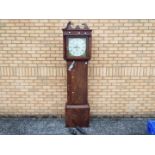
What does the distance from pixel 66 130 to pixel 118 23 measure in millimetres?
2418

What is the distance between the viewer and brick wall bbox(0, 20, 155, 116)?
5.54 m

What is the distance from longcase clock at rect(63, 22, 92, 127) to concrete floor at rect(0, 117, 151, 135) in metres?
0.25

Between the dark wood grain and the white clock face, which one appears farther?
the dark wood grain

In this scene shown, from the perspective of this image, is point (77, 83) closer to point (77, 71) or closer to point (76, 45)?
point (77, 71)

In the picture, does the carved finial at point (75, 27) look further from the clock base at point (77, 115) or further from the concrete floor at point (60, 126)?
the concrete floor at point (60, 126)

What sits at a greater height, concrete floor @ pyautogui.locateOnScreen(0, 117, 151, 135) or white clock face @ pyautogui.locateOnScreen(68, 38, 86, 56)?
white clock face @ pyautogui.locateOnScreen(68, 38, 86, 56)

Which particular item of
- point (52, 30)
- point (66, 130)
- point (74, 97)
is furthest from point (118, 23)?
point (66, 130)

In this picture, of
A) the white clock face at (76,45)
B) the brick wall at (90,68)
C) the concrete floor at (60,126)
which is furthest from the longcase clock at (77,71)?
the brick wall at (90,68)

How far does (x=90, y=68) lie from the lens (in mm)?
5734

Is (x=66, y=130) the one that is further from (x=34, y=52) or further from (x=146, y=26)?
(x=146, y=26)

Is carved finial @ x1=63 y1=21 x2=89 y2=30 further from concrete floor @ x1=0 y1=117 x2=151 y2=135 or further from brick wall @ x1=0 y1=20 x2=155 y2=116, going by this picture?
concrete floor @ x1=0 y1=117 x2=151 y2=135

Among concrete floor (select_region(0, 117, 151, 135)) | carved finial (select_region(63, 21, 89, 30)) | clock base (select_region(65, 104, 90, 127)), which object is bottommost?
concrete floor (select_region(0, 117, 151, 135))

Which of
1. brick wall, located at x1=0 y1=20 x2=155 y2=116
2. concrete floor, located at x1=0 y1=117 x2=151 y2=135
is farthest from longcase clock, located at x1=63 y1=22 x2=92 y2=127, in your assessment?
brick wall, located at x1=0 y1=20 x2=155 y2=116

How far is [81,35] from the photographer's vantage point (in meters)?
4.91
